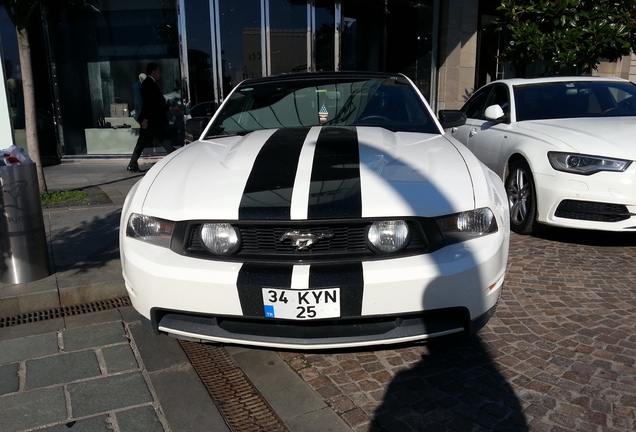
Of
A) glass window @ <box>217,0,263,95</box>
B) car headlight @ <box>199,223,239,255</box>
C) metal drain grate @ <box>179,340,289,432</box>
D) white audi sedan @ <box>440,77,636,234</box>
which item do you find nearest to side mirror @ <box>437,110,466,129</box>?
white audi sedan @ <box>440,77,636,234</box>

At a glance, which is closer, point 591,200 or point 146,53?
point 591,200

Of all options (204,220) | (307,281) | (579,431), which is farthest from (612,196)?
(204,220)

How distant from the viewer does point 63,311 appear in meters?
3.83

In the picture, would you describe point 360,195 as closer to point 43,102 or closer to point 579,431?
point 579,431

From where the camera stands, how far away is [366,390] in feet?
8.78

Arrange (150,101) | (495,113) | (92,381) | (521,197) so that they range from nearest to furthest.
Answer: (92,381) → (521,197) → (495,113) → (150,101)

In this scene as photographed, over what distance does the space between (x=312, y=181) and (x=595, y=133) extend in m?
3.16

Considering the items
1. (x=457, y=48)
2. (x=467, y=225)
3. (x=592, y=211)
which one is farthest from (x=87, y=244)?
(x=457, y=48)

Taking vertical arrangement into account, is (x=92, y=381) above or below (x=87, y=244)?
below

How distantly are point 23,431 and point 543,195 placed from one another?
4.20 m

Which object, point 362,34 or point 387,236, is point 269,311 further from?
point 362,34

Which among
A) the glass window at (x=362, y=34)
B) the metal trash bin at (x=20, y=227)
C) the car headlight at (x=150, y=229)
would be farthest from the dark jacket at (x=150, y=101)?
the car headlight at (x=150, y=229)

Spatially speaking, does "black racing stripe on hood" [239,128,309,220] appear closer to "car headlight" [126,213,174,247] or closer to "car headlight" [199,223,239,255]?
"car headlight" [199,223,239,255]

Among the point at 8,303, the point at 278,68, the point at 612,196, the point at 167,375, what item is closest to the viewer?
the point at 167,375
